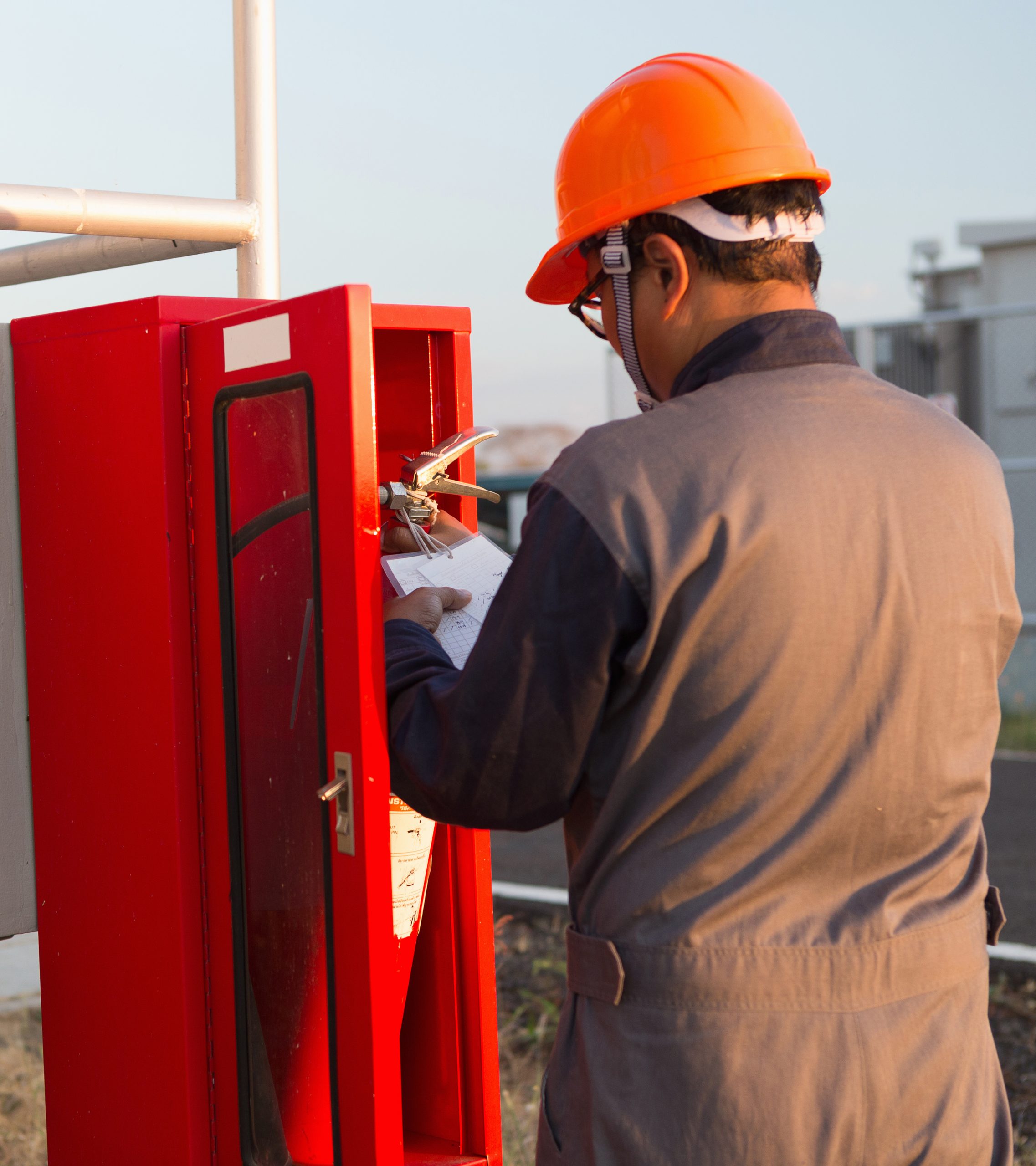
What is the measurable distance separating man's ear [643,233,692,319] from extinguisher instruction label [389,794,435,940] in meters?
0.75

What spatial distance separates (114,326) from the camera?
178 cm

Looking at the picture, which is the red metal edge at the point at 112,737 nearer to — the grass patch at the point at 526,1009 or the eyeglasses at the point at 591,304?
the eyeglasses at the point at 591,304

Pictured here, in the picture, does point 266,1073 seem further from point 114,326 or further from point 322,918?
point 114,326

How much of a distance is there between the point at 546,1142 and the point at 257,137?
5.23 feet

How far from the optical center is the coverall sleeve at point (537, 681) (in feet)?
4.13

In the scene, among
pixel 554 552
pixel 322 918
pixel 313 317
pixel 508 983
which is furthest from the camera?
pixel 508 983

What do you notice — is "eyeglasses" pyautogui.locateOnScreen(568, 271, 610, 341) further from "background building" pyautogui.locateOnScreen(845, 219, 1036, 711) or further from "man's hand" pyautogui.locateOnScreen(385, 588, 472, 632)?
"background building" pyautogui.locateOnScreen(845, 219, 1036, 711)

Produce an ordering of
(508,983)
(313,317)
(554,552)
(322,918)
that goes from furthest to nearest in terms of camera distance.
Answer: (508,983) → (322,918) → (313,317) → (554,552)

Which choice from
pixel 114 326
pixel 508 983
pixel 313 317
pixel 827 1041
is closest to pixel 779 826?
pixel 827 1041

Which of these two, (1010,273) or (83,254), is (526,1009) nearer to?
(83,254)

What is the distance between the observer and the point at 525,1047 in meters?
3.94

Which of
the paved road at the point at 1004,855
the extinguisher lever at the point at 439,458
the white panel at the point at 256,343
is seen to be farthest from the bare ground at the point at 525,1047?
the white panel at the point at 256,343

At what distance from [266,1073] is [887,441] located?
1231mm

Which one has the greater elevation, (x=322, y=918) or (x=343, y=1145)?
(x=322, y=918)
